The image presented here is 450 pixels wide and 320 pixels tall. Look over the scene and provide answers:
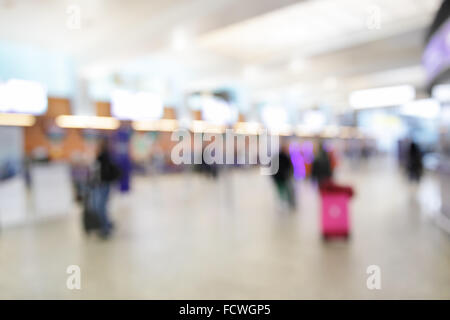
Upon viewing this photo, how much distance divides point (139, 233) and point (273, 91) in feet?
50.5

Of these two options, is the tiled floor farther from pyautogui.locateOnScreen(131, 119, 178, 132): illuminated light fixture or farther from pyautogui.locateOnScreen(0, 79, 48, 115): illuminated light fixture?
pyautogui.locateOnScreen(131, 119, 178, 132): illuminated light fixture

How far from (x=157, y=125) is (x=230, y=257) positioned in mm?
12895

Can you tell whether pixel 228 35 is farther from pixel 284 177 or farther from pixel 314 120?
pixel 314 120

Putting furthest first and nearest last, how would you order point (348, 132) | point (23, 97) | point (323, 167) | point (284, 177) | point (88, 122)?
point (348, 132) < point (88, 122) < point (23, 97) < point (323, 167) < point (284, 177)

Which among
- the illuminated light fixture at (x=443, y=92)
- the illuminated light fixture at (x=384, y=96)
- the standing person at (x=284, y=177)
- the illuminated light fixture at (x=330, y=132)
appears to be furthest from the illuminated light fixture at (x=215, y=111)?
the illuminated light fixture at (x=443, y=92)

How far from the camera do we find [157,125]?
53.2ft

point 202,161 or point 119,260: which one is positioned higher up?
point 202,161

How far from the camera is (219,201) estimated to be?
932 cm

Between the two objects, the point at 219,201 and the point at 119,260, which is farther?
the point at 219,201

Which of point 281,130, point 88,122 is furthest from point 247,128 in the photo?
point 88,122

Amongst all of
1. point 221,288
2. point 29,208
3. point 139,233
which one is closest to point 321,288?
point 221,288

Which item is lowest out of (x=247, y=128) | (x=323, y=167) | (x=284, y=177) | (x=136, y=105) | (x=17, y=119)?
(x=284, y=177)

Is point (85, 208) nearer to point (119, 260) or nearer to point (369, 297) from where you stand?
point (119, 260)

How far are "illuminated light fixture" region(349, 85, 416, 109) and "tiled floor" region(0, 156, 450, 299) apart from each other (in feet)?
44.4
